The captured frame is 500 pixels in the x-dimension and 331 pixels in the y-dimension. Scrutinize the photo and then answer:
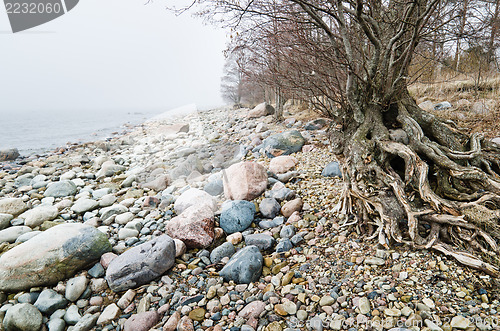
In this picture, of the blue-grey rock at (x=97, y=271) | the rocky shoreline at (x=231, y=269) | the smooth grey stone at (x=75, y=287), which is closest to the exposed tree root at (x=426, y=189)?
the rocky shoreline at (x=231, y=269)

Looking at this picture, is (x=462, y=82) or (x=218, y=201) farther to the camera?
(x=462, y=82)

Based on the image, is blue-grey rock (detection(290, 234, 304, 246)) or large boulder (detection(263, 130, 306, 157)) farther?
large boulder (detection(263, 130, 306, 157))

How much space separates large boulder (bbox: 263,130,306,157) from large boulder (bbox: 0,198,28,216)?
5366mm

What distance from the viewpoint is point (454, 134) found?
3.34 m

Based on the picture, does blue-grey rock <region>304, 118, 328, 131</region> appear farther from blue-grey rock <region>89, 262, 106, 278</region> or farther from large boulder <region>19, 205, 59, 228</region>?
large boulder <region>19, 205, 59, 228</region>

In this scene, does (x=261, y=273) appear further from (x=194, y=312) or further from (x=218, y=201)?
(x=218, y=201)

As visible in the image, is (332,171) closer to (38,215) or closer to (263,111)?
(38,215)

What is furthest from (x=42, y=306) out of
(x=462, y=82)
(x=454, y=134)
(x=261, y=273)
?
(x=462, y=82)

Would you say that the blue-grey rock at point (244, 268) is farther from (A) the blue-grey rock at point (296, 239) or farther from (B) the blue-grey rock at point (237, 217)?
(B) the blue-grey rock at point (237, 217)

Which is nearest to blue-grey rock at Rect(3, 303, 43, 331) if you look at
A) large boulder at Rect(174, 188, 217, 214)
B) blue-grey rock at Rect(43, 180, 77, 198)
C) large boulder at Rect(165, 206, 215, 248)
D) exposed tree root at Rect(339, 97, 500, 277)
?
large boulder at Rect(165, 206, 215, 248)

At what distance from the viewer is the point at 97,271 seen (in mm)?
2877

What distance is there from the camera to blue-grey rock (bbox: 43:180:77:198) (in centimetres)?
543

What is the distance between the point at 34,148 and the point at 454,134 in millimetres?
17937

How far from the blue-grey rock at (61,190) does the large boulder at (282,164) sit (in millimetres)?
4886
